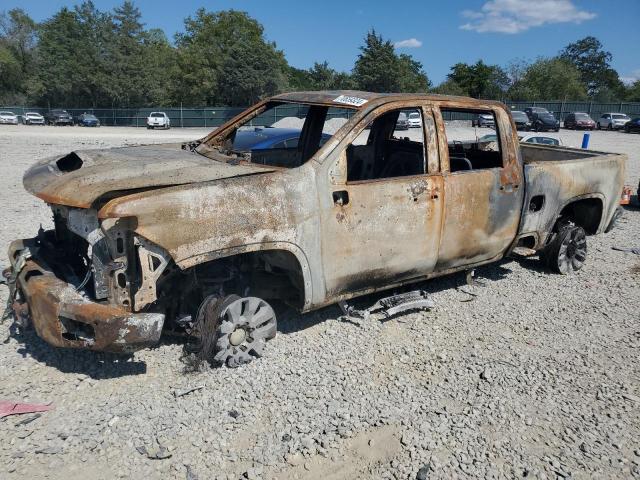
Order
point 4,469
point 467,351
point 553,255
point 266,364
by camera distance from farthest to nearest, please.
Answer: point 553,255 < point 467,351 < point 266,364 < point 4,469

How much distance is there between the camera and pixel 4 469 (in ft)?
9.27

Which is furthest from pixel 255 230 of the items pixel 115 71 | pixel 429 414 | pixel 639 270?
pixel 115 71

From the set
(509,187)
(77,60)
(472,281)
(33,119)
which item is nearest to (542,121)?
(472,281)

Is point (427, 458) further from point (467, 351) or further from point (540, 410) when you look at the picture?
point (467, 351)

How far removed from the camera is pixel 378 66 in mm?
54719

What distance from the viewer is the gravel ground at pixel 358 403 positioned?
2.96m

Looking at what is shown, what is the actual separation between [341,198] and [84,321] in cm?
191

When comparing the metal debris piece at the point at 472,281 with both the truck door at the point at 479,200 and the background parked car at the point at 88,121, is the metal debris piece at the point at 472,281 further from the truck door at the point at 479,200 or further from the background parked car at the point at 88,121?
the background parked car at the point at 88,121

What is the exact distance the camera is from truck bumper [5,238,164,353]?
324 centimetres

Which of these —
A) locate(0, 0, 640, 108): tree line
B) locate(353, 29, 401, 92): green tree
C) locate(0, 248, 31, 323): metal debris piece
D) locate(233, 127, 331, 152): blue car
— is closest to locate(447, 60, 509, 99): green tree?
locate(0, 0, 640, 108): tree line

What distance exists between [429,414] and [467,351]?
100 cm

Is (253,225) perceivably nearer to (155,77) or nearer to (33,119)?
(33,119)

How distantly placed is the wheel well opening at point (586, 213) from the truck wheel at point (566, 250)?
0.85 feet

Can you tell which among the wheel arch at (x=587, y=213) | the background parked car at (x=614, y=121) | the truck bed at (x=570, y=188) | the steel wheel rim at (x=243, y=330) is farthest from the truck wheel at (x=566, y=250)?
the background parked car at (x=614, y=121)
